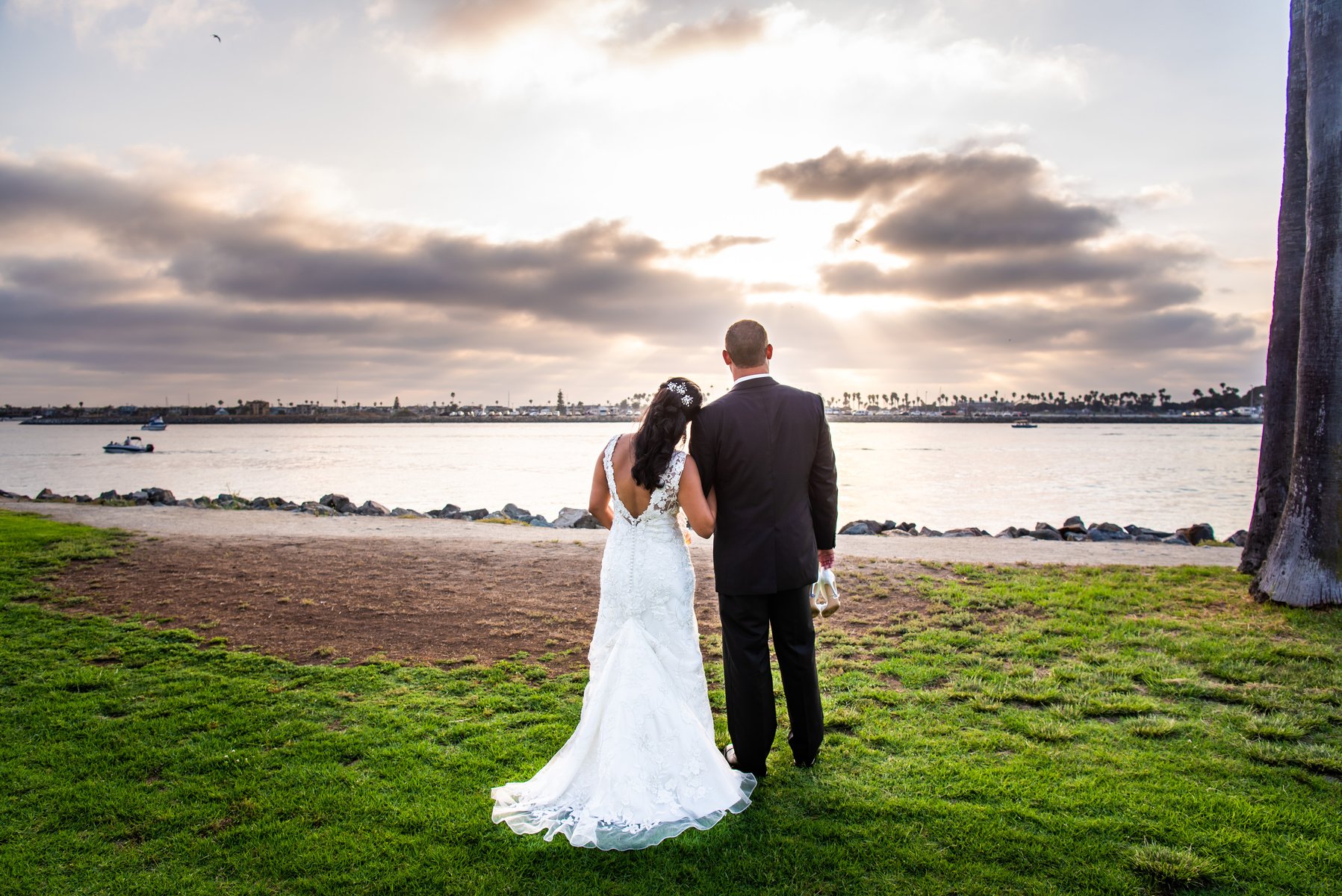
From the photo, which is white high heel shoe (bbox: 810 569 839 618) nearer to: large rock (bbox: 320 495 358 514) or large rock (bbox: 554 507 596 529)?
large rock (bbox: 554 507 596 529)

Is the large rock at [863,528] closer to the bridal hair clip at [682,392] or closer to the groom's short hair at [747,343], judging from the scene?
the groom's short hair at [747,343]

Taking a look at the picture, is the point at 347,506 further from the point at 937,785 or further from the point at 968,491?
the point at 968,491

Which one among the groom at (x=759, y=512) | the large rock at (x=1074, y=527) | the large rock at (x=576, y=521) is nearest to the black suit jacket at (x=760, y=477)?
the groom at (x=759, y=512)

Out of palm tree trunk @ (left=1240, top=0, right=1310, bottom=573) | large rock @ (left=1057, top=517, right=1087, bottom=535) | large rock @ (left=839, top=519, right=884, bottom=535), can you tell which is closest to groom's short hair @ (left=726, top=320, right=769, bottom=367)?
palm tree trunk @ (left=1240, top=0, right=1310, bottom=573)

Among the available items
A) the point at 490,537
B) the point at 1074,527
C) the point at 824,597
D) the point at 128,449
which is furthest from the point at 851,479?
the point at 128,449

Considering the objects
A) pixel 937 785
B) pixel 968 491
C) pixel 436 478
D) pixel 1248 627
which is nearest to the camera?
pixel 937 785

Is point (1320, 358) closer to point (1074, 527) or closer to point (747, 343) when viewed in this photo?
point (747, 343)

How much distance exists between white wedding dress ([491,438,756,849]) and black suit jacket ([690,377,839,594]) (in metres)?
0.24

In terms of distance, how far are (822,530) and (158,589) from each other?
9.22 metres

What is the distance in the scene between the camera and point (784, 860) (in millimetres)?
3672

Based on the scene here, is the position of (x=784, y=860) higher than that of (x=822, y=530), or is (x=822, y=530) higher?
(x=822, y=530)

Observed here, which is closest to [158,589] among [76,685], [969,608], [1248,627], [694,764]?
[76,685]

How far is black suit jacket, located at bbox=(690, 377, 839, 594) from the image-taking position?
434 cm

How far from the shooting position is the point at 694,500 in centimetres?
427
